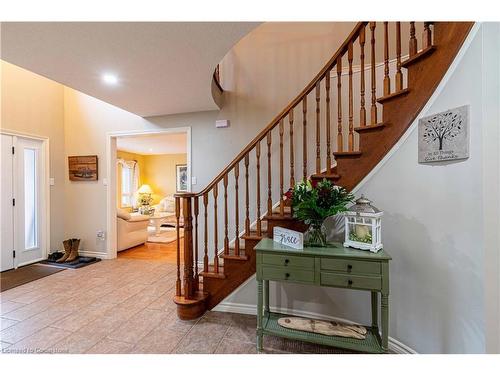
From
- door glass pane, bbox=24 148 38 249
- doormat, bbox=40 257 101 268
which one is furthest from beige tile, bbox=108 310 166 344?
door glass pane, bbox=24 148 38 249

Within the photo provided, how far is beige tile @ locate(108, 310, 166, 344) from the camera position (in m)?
1.87

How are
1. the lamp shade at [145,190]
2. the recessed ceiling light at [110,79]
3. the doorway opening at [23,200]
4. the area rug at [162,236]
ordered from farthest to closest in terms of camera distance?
1. the lamp shade at [145,190]
2. the area rug at [162,236]
3. the doorway opening at [23,200]
4. the recessed ceiling light at [110,79]

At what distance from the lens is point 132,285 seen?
114 inches

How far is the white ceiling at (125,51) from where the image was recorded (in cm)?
159

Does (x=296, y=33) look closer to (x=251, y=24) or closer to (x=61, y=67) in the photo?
(x=251, y=24)

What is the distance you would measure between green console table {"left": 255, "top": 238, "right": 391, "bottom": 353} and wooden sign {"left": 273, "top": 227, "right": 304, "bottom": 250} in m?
0.04

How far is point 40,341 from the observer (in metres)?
1.81

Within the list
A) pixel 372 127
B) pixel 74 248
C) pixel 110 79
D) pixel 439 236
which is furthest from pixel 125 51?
pixel 74 248

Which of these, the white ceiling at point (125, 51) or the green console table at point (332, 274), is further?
the white ceiling at point (125, 51)

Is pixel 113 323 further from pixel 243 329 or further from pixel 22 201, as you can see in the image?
pixel 22 201

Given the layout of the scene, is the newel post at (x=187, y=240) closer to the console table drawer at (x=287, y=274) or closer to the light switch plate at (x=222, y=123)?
the console table drawer at (x=287, y=274)

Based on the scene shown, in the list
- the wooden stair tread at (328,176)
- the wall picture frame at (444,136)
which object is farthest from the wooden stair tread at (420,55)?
the wooden stair tread at (328,176)

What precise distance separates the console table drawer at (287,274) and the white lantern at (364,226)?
349mm

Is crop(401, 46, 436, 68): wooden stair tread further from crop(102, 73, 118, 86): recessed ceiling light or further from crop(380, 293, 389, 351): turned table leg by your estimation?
crop(102, 73, 118, 86): recessed ceiling light
